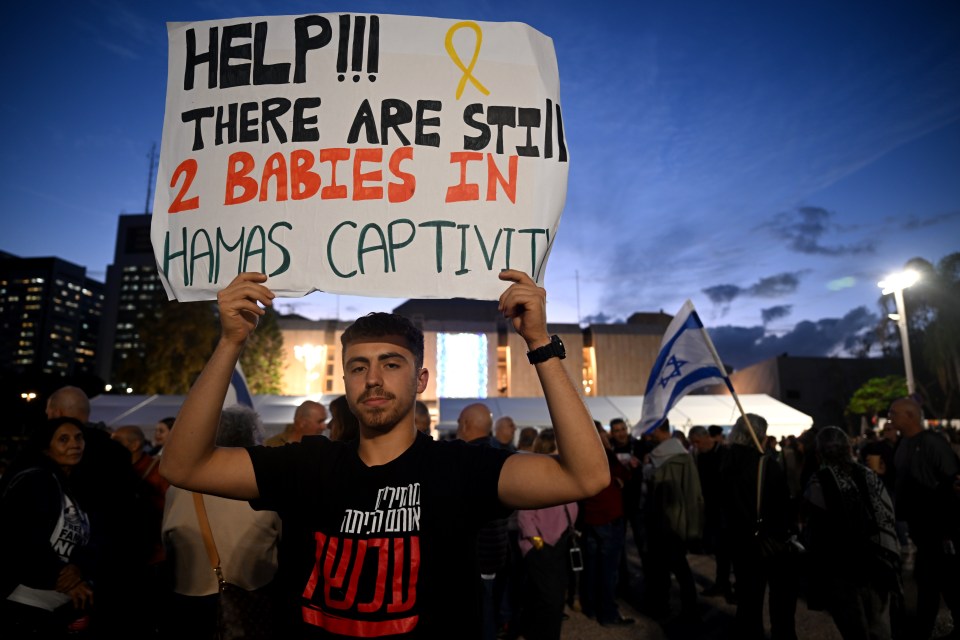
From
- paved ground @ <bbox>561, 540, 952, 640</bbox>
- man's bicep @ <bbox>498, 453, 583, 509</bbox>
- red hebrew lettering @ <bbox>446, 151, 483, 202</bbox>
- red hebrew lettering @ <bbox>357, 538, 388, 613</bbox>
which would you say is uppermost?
red hebrew lettering @ <bbox>446, 151, 483, 202</bbox>

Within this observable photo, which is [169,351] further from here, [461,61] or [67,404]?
[461,61]

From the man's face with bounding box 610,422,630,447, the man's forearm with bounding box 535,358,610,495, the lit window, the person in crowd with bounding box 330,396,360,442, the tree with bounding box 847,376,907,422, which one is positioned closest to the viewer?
the man's forearm with bounding box 535,358,610,495

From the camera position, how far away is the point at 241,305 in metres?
1.98

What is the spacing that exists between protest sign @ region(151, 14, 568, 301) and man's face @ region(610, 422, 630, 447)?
674 cm

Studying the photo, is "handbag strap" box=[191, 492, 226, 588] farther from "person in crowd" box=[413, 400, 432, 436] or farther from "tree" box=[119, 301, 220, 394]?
"tree" box=[119, 301, 220, 394]

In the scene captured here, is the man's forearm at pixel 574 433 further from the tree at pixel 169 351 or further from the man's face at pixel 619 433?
the tree at pixel 169 351

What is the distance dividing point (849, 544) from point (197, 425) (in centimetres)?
445

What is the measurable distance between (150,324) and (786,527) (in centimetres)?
3493

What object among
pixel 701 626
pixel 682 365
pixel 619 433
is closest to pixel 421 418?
pixel 682 365

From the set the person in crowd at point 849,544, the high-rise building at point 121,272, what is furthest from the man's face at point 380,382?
the high-rise building at point 121,272

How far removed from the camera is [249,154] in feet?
8.50

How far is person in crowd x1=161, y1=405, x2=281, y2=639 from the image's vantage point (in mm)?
3066

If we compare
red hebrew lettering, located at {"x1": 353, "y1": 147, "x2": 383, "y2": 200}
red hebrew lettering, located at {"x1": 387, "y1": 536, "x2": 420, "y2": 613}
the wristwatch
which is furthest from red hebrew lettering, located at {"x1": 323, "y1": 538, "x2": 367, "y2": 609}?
red hebrew lettering, located at {"x1": 353, "y1": 147, "x2": 383, "y2": 200}

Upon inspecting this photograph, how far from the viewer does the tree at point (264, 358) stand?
39.0 metres
